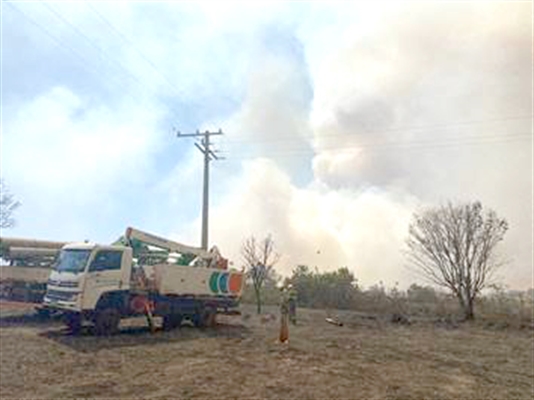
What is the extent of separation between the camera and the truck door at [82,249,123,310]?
1894 cm

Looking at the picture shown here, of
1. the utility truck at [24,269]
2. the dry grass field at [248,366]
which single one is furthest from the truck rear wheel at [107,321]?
the utility truck at [24,269]

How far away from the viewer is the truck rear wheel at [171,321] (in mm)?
21969

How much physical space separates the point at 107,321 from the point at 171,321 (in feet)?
10.9

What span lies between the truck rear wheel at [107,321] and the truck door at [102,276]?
0.53 meters

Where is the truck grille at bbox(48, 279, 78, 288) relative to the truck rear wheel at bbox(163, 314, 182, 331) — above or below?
above

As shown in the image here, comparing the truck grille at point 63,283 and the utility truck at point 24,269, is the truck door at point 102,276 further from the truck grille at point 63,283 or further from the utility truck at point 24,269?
the utility truck at point 24,269

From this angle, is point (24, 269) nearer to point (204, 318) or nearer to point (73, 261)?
point (73, 261)

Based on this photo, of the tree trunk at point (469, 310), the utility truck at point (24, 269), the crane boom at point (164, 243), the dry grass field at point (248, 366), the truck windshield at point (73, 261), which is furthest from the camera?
the tree trunk at point (469, 310)

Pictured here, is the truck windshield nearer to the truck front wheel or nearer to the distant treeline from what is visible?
the truck front wheel

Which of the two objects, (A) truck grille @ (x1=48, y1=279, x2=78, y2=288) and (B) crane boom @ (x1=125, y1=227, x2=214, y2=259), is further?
(B) crane boom @ (x1=125, y1=227, x2=214, y2=259)

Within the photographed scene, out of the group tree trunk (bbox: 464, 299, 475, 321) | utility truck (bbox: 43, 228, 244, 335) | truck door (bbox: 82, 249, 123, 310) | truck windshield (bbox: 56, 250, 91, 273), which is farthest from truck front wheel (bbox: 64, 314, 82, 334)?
tree trunk (bbox: 464, 299, 475, 321)

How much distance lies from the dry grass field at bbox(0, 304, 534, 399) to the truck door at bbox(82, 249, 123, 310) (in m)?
1.28

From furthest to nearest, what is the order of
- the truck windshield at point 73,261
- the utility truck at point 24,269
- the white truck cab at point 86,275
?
1. the utility truck at point 24,269
2. the truck windshield at point 73,261
3. the white truck cab at point 86,275

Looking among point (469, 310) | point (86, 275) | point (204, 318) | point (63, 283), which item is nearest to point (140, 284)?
point (86, 275)
